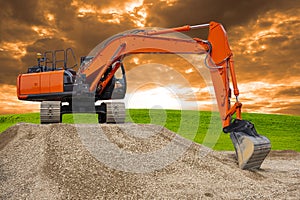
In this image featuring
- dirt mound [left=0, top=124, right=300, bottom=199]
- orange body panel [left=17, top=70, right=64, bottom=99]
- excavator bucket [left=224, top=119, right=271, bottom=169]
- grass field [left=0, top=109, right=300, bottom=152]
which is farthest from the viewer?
grass field [left=0, top=109, right=300, bottom=152]

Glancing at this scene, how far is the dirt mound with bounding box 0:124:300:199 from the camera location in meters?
6.73

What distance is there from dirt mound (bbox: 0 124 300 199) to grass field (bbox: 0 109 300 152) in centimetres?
726

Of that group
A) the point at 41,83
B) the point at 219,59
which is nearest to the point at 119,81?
the point at 41,83

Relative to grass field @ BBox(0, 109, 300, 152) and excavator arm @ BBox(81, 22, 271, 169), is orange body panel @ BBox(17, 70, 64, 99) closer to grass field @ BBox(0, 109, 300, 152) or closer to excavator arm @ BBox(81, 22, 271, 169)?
excavator arm @ BBox(81, 22, 271, 169)

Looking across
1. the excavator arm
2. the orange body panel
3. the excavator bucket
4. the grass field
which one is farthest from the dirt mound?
the grass field

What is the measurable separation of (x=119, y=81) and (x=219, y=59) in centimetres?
449

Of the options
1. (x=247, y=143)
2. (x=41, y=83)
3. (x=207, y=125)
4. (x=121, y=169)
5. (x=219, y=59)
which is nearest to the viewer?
(x=121, y=169)

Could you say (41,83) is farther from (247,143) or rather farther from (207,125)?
(207,125)

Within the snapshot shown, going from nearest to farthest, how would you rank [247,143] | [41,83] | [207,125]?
[247,143] < [41,83] < [207,125]

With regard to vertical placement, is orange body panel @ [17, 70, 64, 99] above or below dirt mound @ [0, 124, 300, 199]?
above

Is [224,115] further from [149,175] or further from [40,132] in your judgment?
[40,132]

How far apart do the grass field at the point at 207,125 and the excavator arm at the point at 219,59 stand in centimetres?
742

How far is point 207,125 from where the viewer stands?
2417 centimetres

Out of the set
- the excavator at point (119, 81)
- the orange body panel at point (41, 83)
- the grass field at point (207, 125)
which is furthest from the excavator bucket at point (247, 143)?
the grass field at point (207, 125)
